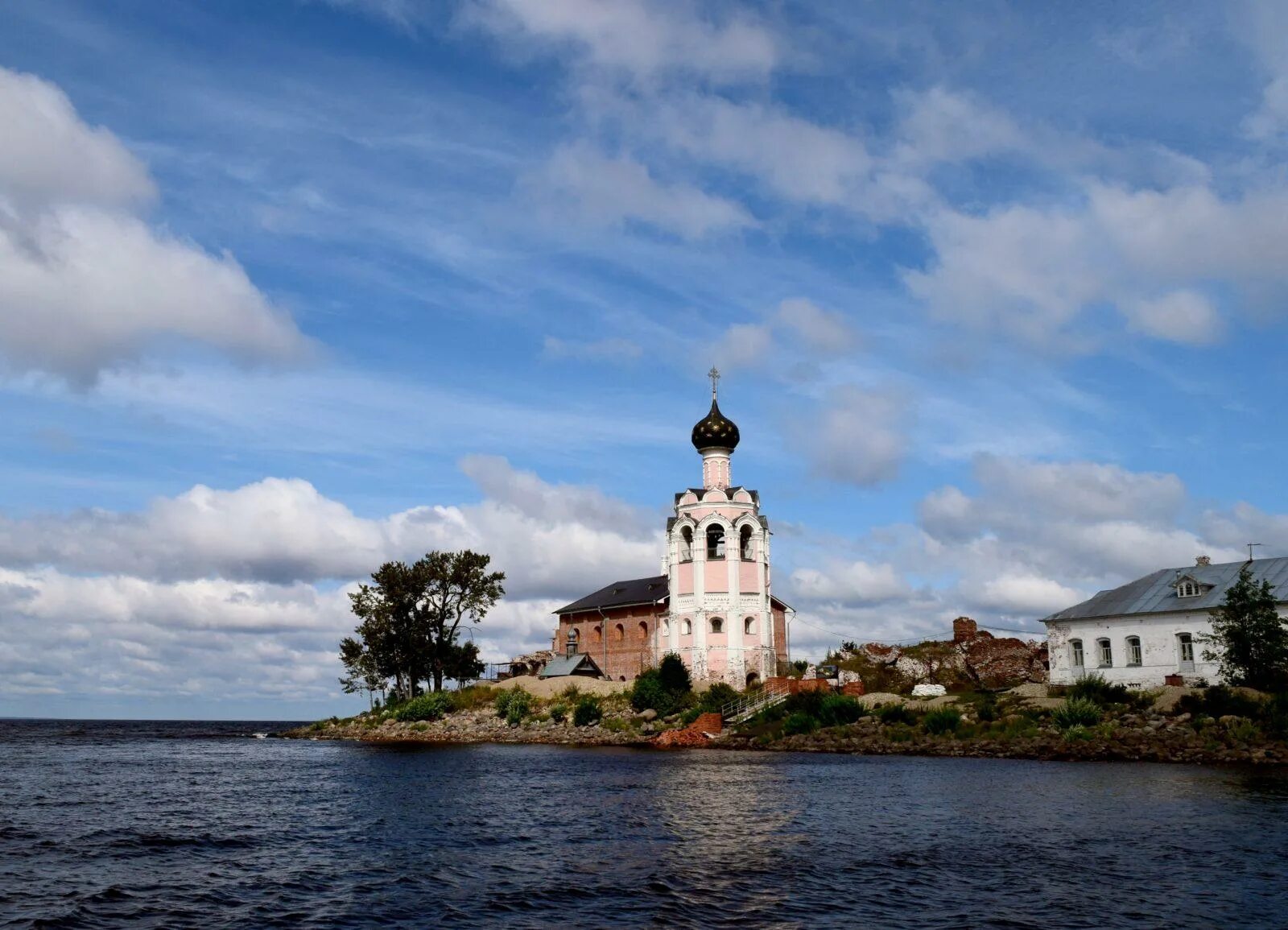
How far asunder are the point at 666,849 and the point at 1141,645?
117 ft

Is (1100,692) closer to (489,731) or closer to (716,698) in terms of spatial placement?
(716,698)

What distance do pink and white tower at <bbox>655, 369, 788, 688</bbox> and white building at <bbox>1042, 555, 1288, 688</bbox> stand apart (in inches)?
747

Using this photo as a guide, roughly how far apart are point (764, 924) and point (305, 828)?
13.7m

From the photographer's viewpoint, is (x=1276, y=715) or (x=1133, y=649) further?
(x=1133, y=649)

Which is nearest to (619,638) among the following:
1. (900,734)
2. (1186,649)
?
(900,734)

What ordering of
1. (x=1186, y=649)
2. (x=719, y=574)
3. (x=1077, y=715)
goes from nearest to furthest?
(x=1077, y=715) → (x=1186, y=649) → (x=719, y=574)

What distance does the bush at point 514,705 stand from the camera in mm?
64812

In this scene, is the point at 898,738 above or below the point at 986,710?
below

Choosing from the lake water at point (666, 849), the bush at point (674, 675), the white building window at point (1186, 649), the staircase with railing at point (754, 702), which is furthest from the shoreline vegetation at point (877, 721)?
the lake water at point (666, 849)

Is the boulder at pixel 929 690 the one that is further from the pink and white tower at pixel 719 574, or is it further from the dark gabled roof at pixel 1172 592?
the pink and white tower at pixel 719 574

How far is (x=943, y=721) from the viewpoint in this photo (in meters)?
45.8

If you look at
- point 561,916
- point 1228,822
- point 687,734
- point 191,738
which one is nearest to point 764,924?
point 561,916

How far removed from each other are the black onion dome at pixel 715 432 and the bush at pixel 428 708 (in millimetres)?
22585

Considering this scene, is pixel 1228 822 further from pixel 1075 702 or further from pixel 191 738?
pixel 191 738
